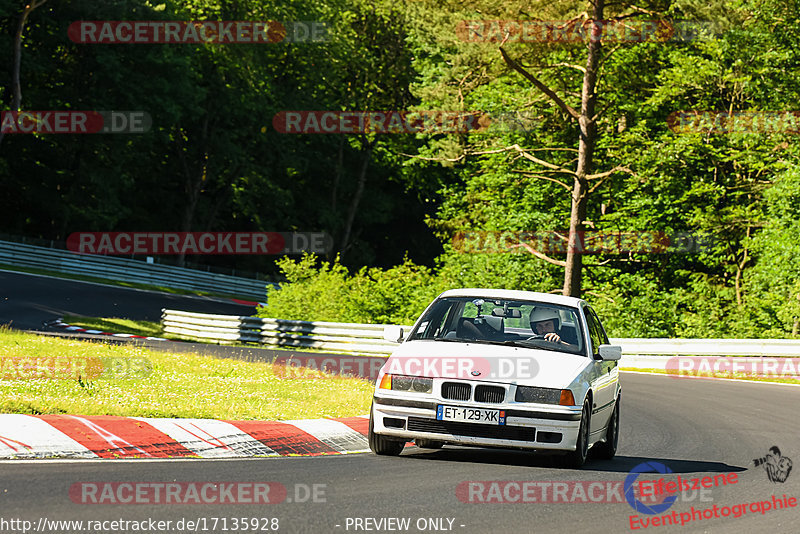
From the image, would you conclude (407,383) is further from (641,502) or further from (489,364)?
(641,502)

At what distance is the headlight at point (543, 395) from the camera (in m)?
9.21

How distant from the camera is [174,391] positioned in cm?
1290

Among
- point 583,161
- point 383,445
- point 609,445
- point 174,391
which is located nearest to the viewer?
point 383,445

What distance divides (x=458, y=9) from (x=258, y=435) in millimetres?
25713

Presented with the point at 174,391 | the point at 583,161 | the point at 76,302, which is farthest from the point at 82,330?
the point at 174,391

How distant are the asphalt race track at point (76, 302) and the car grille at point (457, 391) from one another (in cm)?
2139

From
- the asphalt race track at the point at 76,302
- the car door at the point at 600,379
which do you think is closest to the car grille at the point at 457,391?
the car door at the point at 600,379

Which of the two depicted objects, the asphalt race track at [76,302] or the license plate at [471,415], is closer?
the license plate at [471,415]

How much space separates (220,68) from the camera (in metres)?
60.8

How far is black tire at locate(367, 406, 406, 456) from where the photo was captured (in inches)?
382

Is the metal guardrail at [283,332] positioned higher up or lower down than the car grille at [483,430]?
lower down

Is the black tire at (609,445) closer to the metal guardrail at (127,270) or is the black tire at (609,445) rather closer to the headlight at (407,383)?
the headlight at (407,383)

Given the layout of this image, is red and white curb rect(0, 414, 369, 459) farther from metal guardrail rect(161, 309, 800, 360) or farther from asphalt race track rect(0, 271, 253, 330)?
asphalt race track rect(0, 271, 253, 330)

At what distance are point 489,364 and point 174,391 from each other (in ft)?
16.3
